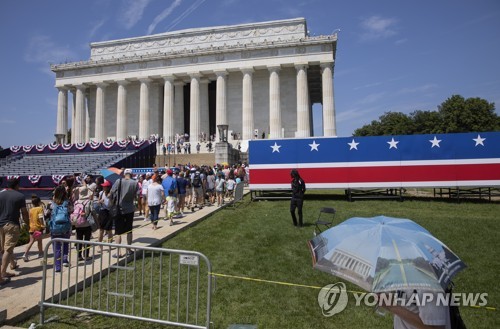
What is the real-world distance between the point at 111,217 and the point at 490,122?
56649 millimetres

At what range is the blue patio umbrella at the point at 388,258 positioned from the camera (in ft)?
8.82

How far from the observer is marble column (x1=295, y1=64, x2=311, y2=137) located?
39031mm

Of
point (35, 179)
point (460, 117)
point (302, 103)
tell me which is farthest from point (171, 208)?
point (460, 117)

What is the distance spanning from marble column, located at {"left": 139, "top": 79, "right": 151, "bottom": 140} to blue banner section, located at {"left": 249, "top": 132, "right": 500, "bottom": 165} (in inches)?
1187

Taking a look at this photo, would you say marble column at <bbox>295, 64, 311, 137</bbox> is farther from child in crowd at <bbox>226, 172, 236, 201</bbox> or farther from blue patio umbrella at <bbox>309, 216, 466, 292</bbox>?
blue patio umbrella at <bbox>309, 216, 466, 292</bbox>

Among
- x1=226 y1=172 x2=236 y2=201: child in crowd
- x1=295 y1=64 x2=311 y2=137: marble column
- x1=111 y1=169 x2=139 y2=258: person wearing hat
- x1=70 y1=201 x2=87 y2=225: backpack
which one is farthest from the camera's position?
x1=295 y1=64 x2=311 y2=137: marble column

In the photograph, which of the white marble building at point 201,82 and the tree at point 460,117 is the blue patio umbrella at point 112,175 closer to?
the white marble building at point 201,82

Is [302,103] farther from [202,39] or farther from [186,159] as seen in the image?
[202,39]

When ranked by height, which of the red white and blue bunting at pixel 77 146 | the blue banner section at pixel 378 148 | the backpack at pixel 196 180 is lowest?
the backpack at pixel 196 180

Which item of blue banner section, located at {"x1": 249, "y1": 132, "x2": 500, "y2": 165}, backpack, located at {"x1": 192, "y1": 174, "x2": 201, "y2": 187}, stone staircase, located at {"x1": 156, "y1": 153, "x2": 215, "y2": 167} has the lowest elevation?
backpack, located at {"x1": 192, "y1": 174, "x2": 201, "y2": 187}

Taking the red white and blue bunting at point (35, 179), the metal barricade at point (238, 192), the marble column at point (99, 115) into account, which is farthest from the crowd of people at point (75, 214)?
the marble column at point (99, 115)

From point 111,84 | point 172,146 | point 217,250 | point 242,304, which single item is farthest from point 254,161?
point 111,84

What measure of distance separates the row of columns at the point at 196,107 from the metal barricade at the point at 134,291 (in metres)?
33.9


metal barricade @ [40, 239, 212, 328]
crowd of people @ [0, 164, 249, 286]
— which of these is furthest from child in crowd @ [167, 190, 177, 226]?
metal barricade @ [40, 239, 212, 328]
